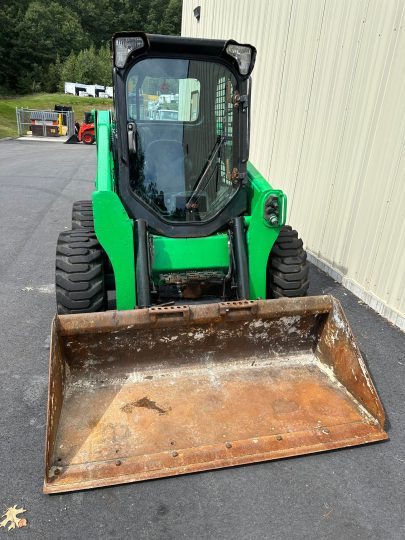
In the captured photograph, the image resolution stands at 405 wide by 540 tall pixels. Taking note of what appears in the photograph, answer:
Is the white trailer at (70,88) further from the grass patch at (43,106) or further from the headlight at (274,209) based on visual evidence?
the headlight at (274,209)

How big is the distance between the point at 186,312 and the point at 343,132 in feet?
11.7

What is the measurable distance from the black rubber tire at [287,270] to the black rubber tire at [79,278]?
4.85 feet

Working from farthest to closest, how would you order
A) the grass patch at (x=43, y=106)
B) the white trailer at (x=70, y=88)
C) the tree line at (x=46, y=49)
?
the tree line at (x=46, y=49) → the white trailer at (x=70, y=88) → the grass patch at (x=43, y=106)

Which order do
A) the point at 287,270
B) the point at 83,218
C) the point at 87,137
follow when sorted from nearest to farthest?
1. the point at 287,270
2. the point at 83,218
3. the point at 87,137

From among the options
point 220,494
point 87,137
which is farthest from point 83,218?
point 87,137

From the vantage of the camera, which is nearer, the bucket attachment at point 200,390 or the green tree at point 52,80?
the bucket attachment at point 200,390

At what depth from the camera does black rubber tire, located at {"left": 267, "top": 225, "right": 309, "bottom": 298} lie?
3697 millimetres

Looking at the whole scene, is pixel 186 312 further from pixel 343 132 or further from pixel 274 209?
pixel 343 132

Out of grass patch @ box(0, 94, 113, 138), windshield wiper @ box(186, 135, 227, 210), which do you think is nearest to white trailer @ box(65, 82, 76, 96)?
grass patch @ box(0, 94, 113, 138)

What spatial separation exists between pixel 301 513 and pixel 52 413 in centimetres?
150

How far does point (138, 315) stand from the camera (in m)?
2.92

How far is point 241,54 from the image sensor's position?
11.0 ft

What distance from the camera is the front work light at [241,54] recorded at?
3311 millimetres

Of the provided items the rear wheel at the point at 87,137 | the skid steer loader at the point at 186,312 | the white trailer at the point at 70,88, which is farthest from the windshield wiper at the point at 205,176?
the white trailer at the point at 70,88
